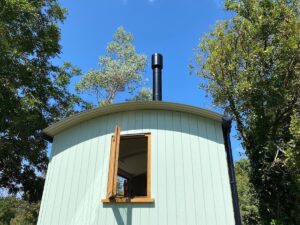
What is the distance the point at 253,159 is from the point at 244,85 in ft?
6.45

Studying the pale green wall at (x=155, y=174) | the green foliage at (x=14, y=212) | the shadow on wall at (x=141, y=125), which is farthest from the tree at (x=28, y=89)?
the green foliage at (x=14, y=212)

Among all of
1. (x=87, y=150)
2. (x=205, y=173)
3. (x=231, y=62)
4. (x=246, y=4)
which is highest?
(x=246, y=4)

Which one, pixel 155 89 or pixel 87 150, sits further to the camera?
pixel 155 89

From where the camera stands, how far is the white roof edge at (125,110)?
5.02 meters

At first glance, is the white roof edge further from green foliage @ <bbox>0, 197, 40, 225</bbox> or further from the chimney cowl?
green foliage @ <bbox>0, 197, 40, 225</bbox>

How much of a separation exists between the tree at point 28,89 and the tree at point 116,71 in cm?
Result: 654

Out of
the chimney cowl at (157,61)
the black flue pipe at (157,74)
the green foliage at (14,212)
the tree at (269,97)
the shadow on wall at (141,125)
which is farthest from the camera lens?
the green foliage at (14,212)

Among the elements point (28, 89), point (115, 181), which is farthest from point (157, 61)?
point (115, 181)

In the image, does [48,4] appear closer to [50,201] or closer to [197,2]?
[197,2]

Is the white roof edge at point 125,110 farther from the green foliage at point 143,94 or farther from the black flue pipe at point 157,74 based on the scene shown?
the green foliage at point 143,94

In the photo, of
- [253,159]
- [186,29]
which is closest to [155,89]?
[253,159]

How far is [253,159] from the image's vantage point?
24.5 feet

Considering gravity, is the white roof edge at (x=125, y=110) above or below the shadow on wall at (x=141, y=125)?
above

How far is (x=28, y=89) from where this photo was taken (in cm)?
1017
